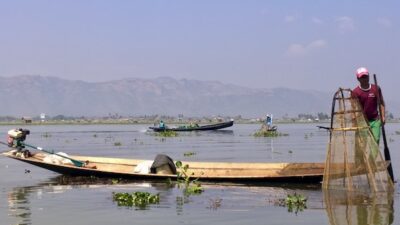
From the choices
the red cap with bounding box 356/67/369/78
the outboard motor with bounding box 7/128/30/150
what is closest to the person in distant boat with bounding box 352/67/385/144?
the red cap with bounding box 356/67/369/78

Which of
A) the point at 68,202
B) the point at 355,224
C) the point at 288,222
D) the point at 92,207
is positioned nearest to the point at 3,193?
the point at 68,202

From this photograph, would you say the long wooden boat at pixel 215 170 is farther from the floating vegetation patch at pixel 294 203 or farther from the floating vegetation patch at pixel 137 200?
the floating vegetation patch at pixel 137 200

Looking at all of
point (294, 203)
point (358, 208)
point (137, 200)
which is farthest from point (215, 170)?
point (358, 208)

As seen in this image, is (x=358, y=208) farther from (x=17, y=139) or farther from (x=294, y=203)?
(x=17, y=139)

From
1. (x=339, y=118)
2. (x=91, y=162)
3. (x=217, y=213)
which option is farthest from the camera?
(x=91, y=162)

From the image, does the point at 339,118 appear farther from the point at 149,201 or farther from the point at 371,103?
the point at 149,201

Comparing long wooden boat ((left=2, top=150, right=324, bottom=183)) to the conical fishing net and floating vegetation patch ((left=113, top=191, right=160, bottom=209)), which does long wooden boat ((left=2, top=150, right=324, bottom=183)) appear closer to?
the conical fishing net

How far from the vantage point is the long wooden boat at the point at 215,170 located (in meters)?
14.5

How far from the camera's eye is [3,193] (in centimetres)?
1441

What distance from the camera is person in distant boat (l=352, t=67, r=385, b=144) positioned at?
38.7ft

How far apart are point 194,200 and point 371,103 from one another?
4.02 metres

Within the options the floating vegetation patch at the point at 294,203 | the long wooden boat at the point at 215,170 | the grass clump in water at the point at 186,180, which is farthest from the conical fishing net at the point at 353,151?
the grass clump in water at the point at 186,180

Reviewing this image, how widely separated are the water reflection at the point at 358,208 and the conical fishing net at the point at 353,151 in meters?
0.25

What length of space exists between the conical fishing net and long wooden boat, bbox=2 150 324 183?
6.63 ft
